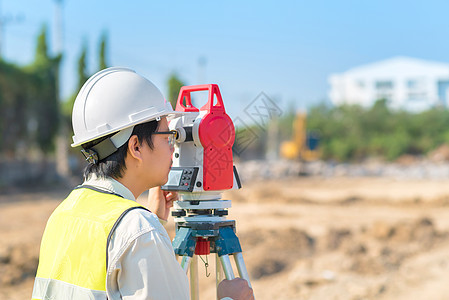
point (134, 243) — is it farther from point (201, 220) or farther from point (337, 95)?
point (337, 95)

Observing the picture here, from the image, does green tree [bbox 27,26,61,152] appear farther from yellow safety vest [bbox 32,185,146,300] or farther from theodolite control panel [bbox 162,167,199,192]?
yellow safety vest [bbox 32,185,146,300]

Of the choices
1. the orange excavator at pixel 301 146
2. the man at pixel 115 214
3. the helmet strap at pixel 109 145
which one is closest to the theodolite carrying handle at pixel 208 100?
the man at pixel 115 214

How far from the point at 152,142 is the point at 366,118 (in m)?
37.5

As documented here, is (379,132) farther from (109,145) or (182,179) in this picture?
(109,145)

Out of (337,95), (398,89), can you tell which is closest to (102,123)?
(398,89)

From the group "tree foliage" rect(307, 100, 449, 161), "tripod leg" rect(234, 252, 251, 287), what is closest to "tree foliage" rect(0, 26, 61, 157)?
"tripod leg" rect(234, 252, 251, 287)

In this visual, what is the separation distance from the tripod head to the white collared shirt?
0.45m

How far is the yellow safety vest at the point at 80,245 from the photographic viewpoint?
109 centimetres

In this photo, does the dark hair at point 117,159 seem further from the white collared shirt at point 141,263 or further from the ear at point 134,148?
the white collared shirt at point 141,263

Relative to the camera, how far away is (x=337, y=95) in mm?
67625

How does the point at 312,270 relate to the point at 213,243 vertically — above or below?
below

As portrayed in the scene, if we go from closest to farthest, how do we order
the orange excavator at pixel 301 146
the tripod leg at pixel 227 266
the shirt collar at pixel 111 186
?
the shirt collar at pixel 111 186
the tripod leg at pixel 227 266
the orange excavator at pixel 301 146

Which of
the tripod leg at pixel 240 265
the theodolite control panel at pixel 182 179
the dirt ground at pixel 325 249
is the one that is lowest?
the dirt ground at pixel 325 249

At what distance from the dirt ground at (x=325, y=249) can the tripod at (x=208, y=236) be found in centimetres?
40
